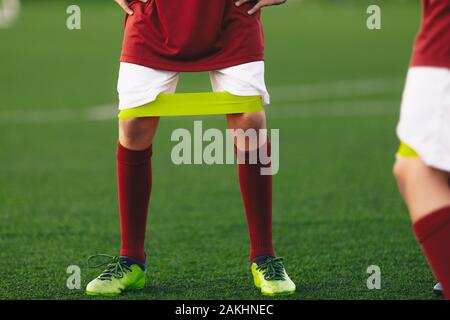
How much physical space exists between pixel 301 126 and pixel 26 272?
5.40 meters

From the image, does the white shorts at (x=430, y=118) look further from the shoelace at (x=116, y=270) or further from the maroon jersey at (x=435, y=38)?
the shoelace at (x=116, y=270)

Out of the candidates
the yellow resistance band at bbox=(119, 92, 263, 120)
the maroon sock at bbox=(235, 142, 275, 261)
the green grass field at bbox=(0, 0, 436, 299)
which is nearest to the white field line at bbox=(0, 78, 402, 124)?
the green grass field at bbox=(0, 0, 436, 299)

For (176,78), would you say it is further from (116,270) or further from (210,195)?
(210,195)

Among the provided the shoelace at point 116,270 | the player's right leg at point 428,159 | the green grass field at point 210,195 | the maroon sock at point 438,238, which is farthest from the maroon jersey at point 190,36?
the maroon sock at point 438,238

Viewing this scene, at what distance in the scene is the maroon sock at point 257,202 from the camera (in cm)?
440

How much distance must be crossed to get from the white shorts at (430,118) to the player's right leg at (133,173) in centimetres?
126

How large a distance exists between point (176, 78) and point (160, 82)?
0.11m

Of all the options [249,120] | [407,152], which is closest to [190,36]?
[249,120]

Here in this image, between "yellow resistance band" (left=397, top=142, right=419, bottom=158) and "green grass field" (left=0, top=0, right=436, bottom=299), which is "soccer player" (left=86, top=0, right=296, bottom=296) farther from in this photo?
"yellow resistance band" (left=397, top=142, right=419, bottom=158)

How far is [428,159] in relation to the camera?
10.7 ft

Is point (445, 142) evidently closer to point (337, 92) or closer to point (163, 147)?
point (163, 147)

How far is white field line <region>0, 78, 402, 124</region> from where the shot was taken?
1062 cm

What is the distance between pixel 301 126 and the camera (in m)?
9.81

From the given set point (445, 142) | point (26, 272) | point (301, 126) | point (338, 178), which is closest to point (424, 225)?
point (445, 142)
